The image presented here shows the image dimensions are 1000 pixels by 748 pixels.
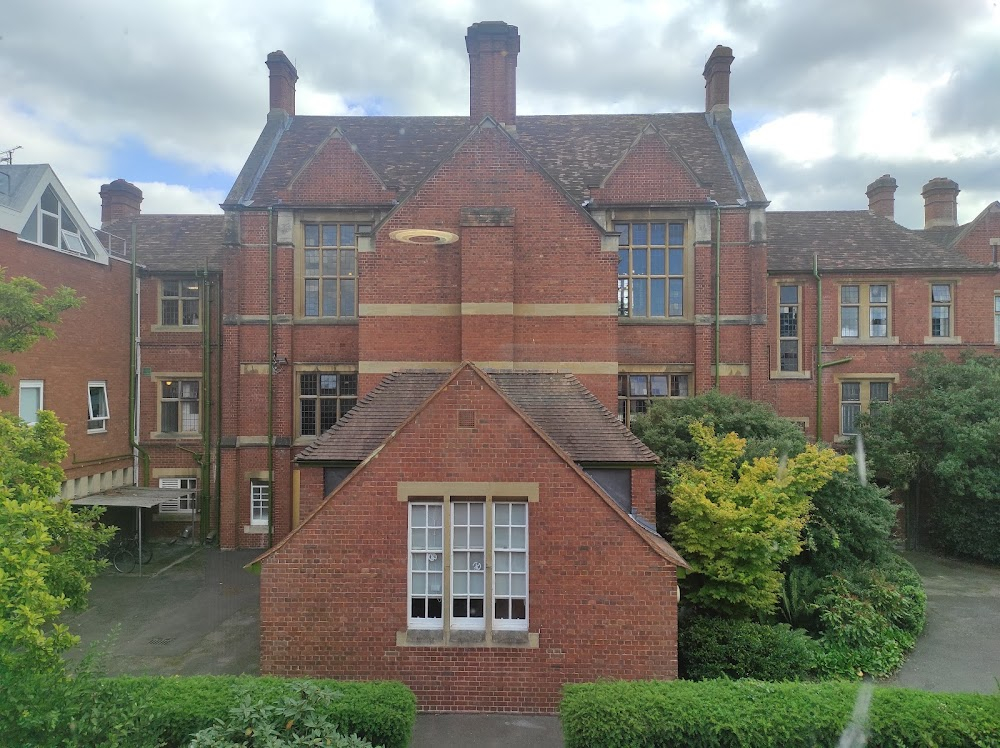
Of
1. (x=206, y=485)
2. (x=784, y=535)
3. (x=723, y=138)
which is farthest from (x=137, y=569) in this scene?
(x=723, y=138)

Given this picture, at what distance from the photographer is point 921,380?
17.7 metres

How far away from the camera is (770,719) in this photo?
6.42m

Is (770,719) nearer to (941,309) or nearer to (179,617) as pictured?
(179,617)

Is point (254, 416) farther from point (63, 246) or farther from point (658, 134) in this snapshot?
point (658, 134)

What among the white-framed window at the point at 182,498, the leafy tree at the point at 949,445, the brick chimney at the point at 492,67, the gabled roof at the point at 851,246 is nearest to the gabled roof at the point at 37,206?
the white-framed window at the point at 182,498

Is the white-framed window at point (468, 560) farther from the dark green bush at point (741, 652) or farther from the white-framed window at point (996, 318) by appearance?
the white-framed window at point (996, 318)

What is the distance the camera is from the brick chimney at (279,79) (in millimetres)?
20234

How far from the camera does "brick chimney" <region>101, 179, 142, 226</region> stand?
2352cm

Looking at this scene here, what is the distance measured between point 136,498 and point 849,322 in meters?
23.2

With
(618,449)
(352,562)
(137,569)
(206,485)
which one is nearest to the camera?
(352,562)

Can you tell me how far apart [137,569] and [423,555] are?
12338 mm

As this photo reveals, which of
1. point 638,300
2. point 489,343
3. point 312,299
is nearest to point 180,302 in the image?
point 312,299

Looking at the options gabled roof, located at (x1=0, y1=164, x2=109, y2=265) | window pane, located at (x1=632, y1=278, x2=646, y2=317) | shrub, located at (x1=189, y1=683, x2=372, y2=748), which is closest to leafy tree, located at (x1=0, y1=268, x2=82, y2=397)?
gabled roof, located at (x1=0, y1=164, x2=109, y2=265)

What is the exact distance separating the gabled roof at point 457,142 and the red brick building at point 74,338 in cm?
469
